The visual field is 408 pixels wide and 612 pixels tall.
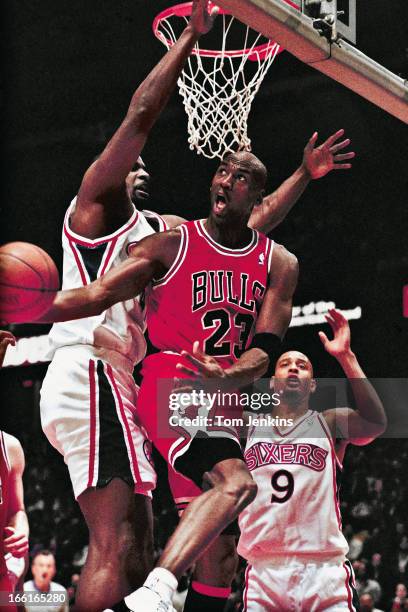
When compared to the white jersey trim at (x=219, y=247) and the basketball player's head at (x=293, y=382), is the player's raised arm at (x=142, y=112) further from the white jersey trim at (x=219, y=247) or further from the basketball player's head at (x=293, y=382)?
the basketball player's head at (x=293, y=382)

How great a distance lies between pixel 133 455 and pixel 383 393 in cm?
552

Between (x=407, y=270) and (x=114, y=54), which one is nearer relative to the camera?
(x=114, y=54)

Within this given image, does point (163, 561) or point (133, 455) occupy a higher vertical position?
point (133, 455)

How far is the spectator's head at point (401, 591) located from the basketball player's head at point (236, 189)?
5.08 m

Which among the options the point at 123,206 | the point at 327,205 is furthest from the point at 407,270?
the point at 123,206

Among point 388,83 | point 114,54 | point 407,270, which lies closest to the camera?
point 388,83

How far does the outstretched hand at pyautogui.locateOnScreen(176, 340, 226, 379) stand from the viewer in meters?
3.47

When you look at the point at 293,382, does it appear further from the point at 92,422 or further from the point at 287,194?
the point at 92,422

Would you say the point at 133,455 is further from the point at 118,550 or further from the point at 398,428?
the point at 398,428

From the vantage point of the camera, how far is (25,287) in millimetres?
3621

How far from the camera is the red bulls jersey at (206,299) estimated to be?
13.3 ft

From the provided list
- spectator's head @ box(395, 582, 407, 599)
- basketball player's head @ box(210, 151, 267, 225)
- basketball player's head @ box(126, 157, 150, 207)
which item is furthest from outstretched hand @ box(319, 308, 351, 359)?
spectator's head @ box(395, 582, 407, 599)

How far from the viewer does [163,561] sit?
3.44m

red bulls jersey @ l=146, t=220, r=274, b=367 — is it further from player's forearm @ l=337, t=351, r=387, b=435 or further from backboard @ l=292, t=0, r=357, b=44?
backboard @ l=292, t=0, r=357, b=44
